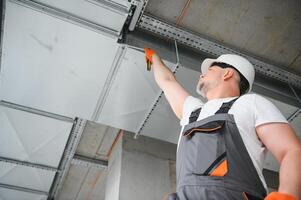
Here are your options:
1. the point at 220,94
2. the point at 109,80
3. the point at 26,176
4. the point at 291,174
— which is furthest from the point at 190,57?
the point at 26,176

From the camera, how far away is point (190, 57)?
253 centimetres

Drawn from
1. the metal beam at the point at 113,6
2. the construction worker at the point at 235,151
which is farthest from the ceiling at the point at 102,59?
the construction worker at the point at 235,151

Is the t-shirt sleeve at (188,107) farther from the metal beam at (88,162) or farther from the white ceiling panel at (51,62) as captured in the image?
the metal beam at (88,162)

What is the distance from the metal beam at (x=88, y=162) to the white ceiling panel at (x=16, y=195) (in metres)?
0.71

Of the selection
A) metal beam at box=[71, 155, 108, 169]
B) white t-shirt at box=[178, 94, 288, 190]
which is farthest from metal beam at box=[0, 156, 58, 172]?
white t-shirt at box=[178, 94, 288, 190]

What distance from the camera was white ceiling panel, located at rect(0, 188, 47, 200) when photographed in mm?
3816

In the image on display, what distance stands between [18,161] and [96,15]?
211 centimetres

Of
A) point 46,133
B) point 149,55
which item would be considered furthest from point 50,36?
point 46,133

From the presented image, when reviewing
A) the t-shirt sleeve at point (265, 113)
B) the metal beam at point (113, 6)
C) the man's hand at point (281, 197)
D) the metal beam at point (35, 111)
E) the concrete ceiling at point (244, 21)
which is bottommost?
the man's hand at point (281, 197)

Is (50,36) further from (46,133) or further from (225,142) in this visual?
(225,142)

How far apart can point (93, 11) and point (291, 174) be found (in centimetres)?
167

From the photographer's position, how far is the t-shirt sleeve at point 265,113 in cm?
122

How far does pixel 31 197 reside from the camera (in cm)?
396

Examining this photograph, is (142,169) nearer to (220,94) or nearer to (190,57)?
(190,57)
